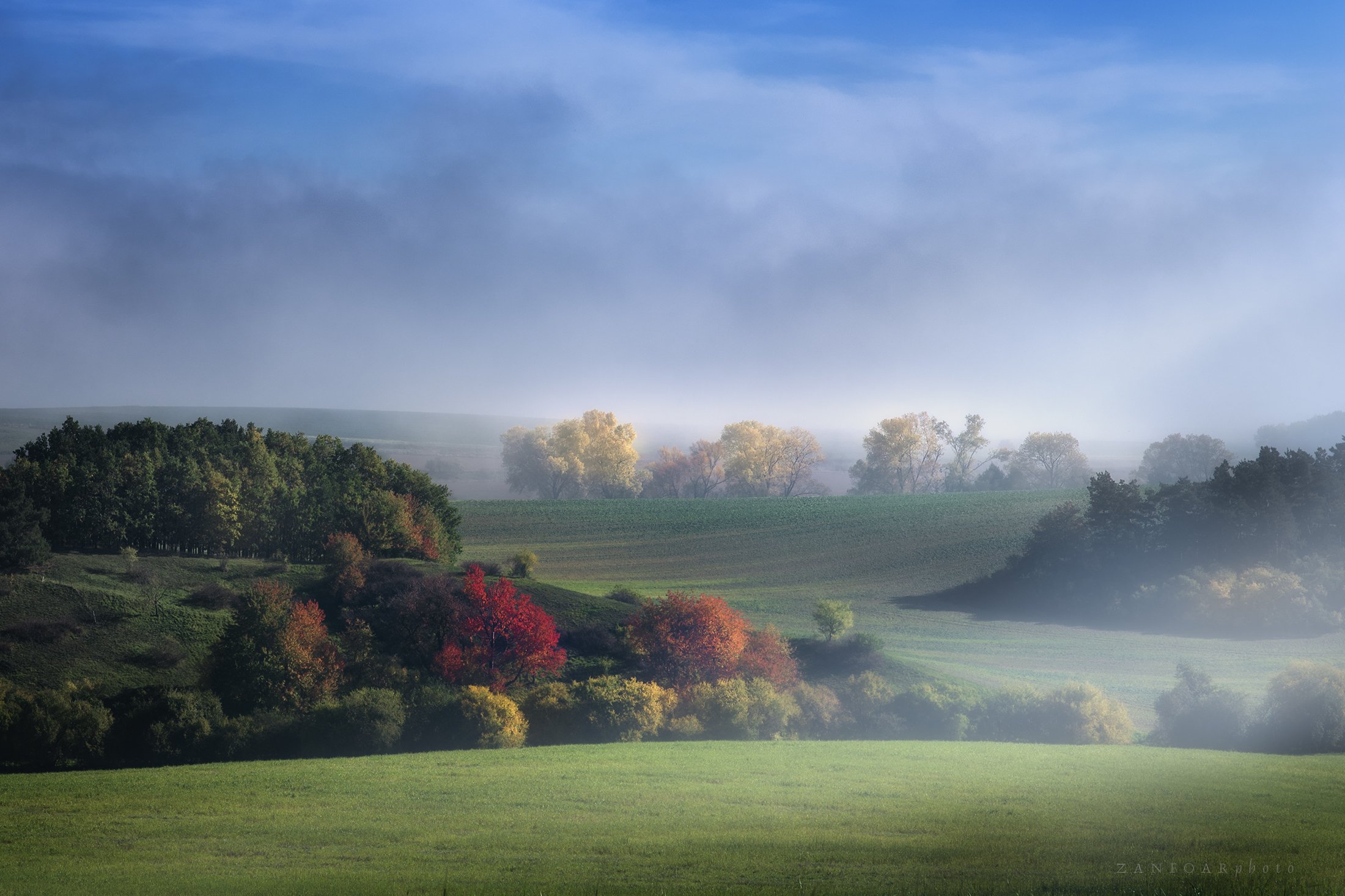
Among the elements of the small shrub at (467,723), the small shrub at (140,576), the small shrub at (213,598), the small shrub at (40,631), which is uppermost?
the small shrub at (140,576)

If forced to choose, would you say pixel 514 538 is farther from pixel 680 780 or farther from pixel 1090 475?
pixel 1090 475

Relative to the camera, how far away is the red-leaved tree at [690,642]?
3303 cm

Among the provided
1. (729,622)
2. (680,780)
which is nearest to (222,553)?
(729,622)

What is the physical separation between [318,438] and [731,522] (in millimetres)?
45007

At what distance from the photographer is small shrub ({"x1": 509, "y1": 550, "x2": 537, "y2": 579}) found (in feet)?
148

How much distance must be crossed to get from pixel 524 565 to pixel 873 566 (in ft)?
114

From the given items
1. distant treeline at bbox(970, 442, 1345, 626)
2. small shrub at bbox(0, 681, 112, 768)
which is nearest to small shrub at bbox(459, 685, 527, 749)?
small shrub at bbox(0, 681, 112, 768)

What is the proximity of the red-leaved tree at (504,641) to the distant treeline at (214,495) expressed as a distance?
11493 millimetres

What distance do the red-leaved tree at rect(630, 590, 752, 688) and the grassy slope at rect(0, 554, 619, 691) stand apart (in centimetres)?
519

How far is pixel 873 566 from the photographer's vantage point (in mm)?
70625

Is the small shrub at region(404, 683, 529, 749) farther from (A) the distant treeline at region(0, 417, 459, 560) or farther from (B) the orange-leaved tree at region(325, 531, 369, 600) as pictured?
(A) the distant treeline at region(0, 417, 459, 560)

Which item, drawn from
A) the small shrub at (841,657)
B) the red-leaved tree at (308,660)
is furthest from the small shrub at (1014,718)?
the red-leaved tree at (308,660)

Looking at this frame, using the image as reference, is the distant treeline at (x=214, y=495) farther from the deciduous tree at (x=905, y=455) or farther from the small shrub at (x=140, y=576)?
the deciduous tree at (x=905, y=455)

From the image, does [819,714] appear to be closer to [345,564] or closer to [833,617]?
[833,617]
